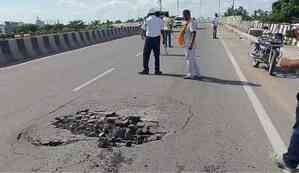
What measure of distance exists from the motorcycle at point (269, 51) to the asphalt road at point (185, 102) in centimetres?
38

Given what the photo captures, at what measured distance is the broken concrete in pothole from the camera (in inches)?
213

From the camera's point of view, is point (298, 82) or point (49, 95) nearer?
point (49, 95)

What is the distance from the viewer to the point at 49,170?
14.7ft

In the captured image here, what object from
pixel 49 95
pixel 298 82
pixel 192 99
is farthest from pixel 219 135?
pixel 298 82

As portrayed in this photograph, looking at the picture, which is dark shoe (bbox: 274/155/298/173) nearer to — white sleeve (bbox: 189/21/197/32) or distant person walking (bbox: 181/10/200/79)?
distant person walking (bbox: 181/10/200/79)

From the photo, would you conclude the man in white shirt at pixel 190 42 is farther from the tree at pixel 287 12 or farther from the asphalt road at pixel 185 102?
Answer: the tree at pixel 287 12

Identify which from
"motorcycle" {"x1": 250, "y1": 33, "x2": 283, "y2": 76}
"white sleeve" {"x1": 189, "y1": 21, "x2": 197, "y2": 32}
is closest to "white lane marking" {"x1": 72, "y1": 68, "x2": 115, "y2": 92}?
"white sleeve" {"x1": 189, "y1": 21, "x2": 197, "y2": 32}

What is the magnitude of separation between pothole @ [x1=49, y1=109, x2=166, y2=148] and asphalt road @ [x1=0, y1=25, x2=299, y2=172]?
0.29 meters

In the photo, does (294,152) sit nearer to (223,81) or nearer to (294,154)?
(294,154)

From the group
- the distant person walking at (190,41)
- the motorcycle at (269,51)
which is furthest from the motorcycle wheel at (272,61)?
the distant person walking at (190,41)

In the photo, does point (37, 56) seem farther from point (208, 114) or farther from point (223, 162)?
point (223, 162)

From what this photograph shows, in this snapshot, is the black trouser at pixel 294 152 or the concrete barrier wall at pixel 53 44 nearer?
the black trouser at pixel 294 152

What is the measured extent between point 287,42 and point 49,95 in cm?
1759

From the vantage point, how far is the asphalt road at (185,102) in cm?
484
